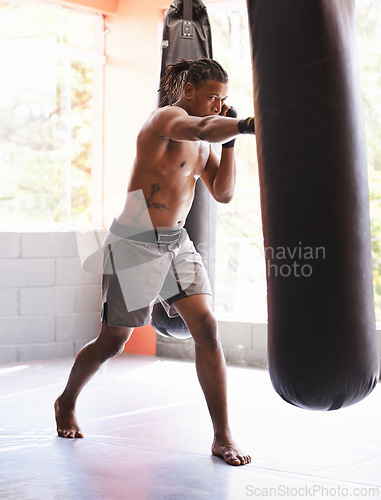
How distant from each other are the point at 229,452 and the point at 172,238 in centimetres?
82

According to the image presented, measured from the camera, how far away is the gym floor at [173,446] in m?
2.40

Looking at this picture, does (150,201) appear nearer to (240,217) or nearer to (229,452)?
(229,452)

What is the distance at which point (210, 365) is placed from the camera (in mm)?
2785

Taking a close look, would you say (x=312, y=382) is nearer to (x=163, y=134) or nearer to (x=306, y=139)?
(x=306, y=139)

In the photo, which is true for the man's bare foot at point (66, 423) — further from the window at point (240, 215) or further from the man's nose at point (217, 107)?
the window at point (240, 215)

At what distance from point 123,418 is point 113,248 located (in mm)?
933

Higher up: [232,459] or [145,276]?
[145,276]

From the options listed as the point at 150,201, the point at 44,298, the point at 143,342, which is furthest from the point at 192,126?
the point at 143,342

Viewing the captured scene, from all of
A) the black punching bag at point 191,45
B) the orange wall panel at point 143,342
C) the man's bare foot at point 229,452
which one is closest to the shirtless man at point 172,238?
the man's bare foot at point 229,452

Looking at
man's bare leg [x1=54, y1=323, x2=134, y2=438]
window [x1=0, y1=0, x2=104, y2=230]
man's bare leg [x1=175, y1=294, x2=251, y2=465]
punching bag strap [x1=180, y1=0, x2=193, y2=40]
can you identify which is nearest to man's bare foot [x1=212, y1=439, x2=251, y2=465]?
man's bare leg [x1=175, y1=294, x2=251, y2=465]

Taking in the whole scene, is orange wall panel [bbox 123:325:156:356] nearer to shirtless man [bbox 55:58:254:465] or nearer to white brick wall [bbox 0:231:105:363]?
white brick wall [bbox 0:231:105:363]

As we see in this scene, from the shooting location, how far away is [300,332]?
2.02m

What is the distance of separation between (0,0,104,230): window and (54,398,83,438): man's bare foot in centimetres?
228

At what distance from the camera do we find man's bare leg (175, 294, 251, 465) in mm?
2766
